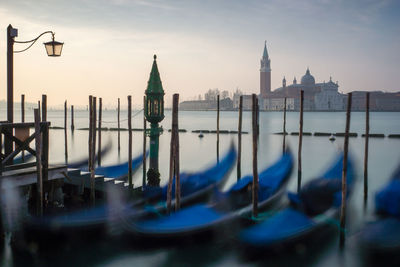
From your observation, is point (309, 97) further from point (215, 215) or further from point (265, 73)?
point (215, 215)

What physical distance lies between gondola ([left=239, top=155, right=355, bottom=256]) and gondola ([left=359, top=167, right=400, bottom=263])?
646 mm

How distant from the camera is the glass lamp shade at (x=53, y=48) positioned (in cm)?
537

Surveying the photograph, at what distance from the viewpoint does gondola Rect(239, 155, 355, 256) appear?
5461mm

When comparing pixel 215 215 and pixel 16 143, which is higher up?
pixel 16 143

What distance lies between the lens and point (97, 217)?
6340mm

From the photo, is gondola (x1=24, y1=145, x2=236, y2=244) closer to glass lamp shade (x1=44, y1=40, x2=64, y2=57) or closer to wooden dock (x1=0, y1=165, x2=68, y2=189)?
wooden dock (x1=0, y1=165, x2=68, y2=189)

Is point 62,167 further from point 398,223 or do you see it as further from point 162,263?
point 398,223

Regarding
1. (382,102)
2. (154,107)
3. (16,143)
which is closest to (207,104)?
(382,102)

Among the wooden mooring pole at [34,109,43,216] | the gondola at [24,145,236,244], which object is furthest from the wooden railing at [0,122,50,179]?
the gondola at [24,145,236,244]

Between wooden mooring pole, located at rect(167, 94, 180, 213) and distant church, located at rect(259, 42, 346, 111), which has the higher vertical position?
distant church, located at rect(259, 42, 346, 111)

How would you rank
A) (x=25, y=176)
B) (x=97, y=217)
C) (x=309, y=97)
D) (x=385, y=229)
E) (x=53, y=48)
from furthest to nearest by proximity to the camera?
(x=309, y=97), (x=97, y=217), (x=385, y=229), (x=25, y=176), (x=53, y=48)

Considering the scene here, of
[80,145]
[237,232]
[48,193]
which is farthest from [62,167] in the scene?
[80,145]

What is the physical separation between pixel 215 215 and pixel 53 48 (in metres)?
3.17

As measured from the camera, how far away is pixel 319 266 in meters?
5.66
